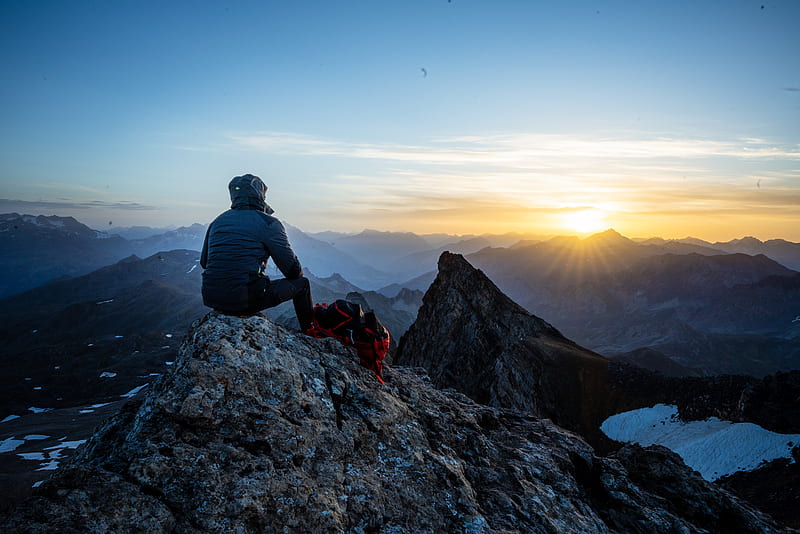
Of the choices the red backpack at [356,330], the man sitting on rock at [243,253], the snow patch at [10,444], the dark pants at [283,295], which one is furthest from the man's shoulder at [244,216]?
the snow patch at [10,444]

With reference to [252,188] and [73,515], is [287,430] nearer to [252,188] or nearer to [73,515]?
[73,515]

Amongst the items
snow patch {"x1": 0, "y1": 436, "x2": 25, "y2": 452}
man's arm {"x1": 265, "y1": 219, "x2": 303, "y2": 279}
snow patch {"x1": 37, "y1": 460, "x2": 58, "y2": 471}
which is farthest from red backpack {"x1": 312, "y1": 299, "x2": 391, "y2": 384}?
snow patch {"x1": 0, "y1": 436, "x2": 25, "y2": 452}

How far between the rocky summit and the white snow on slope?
148 feet

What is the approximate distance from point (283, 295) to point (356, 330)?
98.9 inches

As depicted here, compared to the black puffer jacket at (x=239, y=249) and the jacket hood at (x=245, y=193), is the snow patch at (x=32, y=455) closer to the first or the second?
the black puffer jacket at (x=239, y=249)

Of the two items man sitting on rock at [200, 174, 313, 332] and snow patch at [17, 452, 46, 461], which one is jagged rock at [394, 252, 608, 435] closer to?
man sitting on rock at [200, 174, 313, 332]

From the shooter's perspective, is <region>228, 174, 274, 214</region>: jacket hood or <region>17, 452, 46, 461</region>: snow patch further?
<region>17, 452, 46, 461</region>: snow patch

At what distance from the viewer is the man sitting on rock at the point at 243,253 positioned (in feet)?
29.9

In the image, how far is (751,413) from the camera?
2076 inches

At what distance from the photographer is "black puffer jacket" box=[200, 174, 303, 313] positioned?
911 cm

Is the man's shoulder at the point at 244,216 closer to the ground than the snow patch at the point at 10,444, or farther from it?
farther from it

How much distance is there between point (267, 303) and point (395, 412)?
4.08 metres

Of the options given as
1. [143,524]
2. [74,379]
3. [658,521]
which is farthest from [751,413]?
[74,379]

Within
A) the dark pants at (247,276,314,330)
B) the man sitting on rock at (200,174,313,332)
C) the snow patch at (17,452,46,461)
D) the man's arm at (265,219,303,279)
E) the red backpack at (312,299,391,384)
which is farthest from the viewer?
the snow patch at (17,452,46,461)
